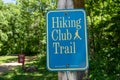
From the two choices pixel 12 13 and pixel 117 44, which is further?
pixel 12 13

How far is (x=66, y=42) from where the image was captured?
9.78 ft

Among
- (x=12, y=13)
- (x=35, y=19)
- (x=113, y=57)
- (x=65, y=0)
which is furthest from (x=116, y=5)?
(x=12, y=13)

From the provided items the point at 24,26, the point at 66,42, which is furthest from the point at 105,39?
the point at 24,26

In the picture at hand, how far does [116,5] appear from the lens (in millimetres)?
17625

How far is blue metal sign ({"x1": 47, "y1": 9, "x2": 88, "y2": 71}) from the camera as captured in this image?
2984 millimetres

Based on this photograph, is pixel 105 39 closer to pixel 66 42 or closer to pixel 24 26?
pixel 66 42

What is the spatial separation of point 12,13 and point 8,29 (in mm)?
2856

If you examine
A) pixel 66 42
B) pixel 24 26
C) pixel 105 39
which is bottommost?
pixel 24 26

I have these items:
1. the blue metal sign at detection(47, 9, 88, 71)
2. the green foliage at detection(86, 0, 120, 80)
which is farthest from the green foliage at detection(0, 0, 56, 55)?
the blue metal sign at detection(47, 9, 88, 71)

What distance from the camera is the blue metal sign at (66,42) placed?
298 centimetres

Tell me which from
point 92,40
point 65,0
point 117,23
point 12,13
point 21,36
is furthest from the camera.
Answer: point 21,36

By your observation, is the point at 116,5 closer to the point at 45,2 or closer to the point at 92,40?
the point at 92,40

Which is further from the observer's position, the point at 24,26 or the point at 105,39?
the point at 24,26

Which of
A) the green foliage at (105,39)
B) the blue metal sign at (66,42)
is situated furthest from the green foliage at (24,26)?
the blue metal sign at (66,42)
